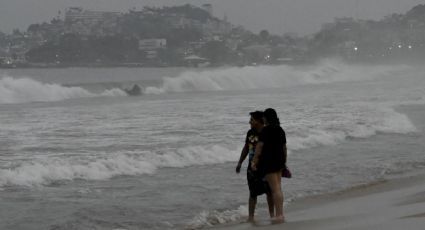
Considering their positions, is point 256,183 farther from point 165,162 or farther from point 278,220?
point 165,162

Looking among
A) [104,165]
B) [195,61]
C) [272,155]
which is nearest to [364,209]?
[272,155]

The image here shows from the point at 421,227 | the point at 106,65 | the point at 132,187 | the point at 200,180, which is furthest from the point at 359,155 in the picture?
the point at 106,65

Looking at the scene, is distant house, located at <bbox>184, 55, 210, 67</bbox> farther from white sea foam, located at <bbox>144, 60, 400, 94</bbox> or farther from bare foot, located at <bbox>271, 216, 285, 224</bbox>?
bare foot, located at <bbox>271, 216, 285, 224</bbox>

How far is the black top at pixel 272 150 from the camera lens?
9.09 m

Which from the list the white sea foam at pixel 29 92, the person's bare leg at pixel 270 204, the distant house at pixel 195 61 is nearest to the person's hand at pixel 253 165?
the person's bare leg at pixel 270 204

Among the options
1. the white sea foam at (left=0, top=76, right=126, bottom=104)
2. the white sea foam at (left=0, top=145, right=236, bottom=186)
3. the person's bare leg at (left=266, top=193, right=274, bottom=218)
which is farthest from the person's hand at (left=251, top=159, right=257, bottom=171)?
the white sea foam at (left=0, top=76, right=126, bottom=104)

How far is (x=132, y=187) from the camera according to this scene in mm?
12938

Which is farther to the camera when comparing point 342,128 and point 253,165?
point 342,128

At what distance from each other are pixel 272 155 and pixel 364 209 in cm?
176

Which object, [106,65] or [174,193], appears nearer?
[174,193]

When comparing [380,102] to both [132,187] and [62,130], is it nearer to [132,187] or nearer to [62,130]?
[62,130]

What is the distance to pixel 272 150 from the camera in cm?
916

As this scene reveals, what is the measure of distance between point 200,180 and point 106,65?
517 ft

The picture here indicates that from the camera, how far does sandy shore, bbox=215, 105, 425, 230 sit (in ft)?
→ 28.0
